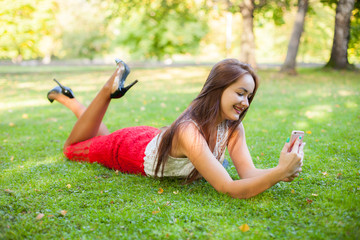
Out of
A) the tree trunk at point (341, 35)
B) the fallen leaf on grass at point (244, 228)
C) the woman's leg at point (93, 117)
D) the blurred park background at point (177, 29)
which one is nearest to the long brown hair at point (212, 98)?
the fallen leaf on grass at point (244, 228)

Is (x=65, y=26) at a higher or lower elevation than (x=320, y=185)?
higher

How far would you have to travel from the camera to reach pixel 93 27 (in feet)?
142

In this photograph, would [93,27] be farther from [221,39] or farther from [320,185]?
[320,185]

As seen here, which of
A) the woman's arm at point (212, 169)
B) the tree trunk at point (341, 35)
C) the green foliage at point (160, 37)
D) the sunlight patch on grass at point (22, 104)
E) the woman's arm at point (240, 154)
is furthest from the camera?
the green foliage at point (160, 37)

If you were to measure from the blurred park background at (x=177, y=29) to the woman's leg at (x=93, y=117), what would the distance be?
3485 mm

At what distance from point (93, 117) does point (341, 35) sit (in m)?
14.8

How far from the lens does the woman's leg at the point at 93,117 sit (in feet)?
13.3

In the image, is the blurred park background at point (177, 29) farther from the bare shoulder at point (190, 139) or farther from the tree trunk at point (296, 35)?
the bare shoulder at point (190, 139)

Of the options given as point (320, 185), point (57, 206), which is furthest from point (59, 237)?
point (320, 185)

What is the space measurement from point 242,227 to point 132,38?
99.9 ft

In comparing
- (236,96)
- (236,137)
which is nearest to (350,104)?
(236,137)

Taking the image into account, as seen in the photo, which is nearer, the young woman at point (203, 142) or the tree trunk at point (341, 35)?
the young woman at point (203, 142)

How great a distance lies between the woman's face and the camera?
10.1 ft

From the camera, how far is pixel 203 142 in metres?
3.04
